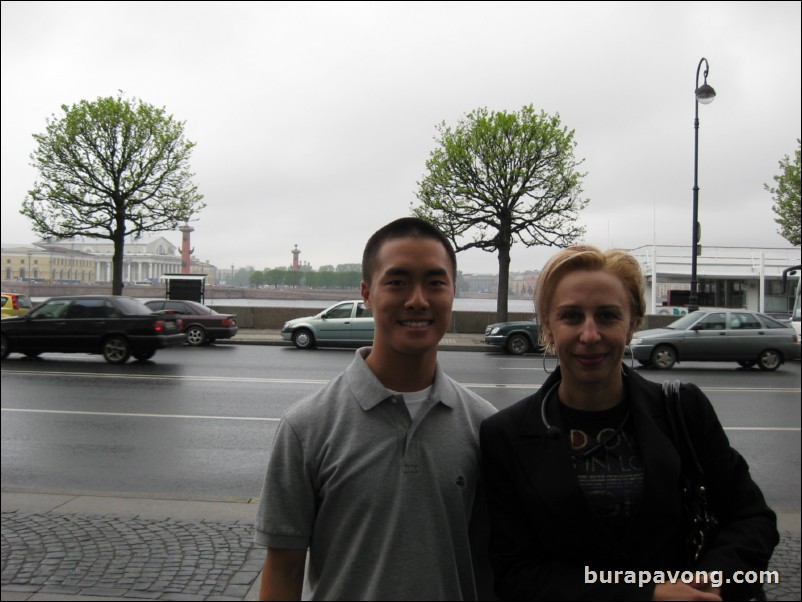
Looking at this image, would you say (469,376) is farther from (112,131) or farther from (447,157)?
(112,131)

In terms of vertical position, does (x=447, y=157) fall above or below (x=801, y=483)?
above

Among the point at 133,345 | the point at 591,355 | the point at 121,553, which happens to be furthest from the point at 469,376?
the point at 591,355

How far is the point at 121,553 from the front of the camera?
383 cm

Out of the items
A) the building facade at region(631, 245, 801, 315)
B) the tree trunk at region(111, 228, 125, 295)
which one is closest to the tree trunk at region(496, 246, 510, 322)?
the building facade at region(631, 245, 801, 315)

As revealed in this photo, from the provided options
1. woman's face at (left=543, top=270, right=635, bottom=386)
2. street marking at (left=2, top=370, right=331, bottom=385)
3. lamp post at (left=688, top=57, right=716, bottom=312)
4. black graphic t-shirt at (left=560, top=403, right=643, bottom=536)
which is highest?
lamp post at (left=688, top=57, right=716, bottom=312)

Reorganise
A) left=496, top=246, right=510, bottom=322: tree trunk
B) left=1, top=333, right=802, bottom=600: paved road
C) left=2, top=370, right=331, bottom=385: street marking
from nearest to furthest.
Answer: left=1, top=333, right=802, bottom=600: paved road
left=2, top=370, right=331, bottom=385: street marking
left=496, top=246, right=510, bottom=322: tree trunk

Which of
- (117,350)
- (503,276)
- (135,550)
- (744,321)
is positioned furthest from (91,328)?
(744,321)

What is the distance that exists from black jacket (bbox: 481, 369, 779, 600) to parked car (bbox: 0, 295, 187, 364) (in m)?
13.7

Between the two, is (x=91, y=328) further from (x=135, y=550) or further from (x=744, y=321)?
(x=744, y=321)

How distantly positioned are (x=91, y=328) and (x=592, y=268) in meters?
14.3

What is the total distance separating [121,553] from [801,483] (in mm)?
6076

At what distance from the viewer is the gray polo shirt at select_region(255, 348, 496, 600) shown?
1.50 m

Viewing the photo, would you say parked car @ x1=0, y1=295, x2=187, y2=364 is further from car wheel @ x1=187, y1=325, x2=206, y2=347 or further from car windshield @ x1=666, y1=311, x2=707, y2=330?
car windshield @ x1=666, y1=311, x2=707, y2=330

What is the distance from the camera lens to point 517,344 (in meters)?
17.9
